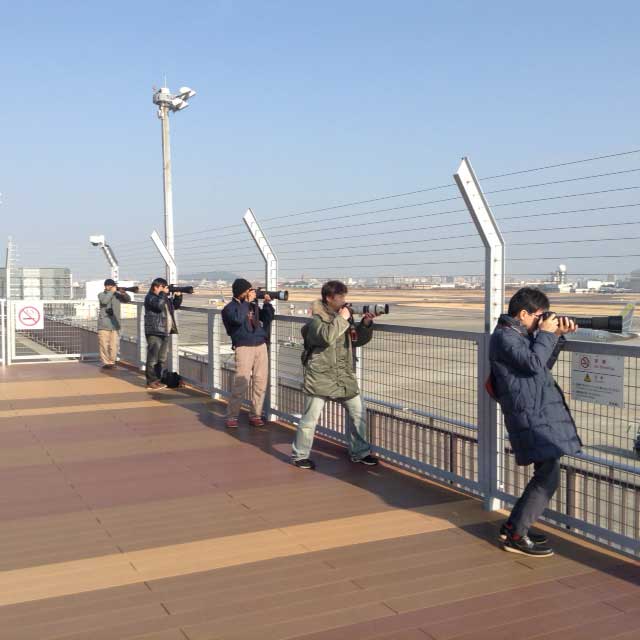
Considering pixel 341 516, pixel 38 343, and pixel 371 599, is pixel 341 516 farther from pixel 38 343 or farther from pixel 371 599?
pixel 38 343

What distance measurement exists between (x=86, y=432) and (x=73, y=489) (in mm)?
2221

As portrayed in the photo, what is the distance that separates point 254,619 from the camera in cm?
341

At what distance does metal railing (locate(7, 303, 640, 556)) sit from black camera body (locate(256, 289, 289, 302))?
0.27 m

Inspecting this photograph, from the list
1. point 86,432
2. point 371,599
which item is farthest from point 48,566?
point 86,432

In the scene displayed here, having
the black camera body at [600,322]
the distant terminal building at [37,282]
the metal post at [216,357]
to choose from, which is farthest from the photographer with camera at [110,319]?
the black camera body at [600,322]

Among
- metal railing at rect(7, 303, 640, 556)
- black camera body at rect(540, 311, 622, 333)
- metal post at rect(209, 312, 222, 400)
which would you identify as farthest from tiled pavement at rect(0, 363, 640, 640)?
metal post at rect(209, 312, 222, 400)

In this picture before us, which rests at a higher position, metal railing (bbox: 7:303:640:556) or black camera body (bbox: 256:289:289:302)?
black camera body (bbox: 256:289:289:302)

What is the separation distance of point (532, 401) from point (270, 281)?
441cm

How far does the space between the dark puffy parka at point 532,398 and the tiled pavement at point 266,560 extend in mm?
610

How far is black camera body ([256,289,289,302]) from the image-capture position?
25.0ft

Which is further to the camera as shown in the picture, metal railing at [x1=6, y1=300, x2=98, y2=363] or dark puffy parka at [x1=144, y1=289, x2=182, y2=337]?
metal railing at [x1=6, y1=300, x2=98, y2=363]

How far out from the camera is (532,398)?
4.00 meters

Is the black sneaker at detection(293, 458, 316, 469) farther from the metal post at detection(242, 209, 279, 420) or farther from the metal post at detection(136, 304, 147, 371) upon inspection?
the metal post at detection(136, 304, 147, 371)

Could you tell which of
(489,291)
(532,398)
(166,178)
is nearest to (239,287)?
(489,291)
